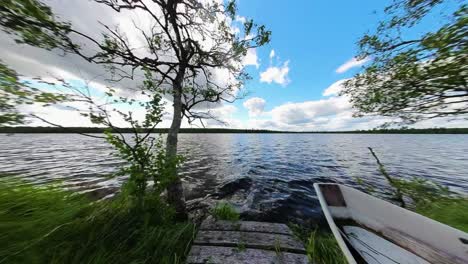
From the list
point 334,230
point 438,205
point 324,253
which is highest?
point 334,230

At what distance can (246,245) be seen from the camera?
126 inches

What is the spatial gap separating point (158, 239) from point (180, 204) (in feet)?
5.93

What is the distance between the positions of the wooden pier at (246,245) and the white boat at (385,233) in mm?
932

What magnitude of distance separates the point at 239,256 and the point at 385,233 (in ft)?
11.5

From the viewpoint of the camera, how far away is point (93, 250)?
105 inches

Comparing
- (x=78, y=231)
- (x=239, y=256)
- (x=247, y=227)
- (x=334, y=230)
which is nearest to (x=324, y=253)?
(x=334, y=230)

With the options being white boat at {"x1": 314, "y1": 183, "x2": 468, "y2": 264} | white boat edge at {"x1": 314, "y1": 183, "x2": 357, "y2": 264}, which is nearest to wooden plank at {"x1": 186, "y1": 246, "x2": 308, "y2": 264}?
white boat edge at {"x1": 314, "y1": 183, "x2": 357, "y2": 264}

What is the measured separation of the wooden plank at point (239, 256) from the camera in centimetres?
279

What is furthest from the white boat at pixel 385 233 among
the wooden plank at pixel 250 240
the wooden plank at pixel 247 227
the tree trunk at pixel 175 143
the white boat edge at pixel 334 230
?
the tree trunk at pixel 175 143

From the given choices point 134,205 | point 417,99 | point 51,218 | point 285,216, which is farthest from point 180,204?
point 417,99

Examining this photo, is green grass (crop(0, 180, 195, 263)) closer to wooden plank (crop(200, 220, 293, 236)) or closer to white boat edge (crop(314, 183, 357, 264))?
wooden plank (crop(200, 220, 293, 236))

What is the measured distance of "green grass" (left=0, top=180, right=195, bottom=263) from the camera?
7.15ft

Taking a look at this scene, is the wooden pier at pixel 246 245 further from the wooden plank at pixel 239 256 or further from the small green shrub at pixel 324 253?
the small green shrub at pixel 324 253

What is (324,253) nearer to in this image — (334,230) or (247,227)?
(334,230)
